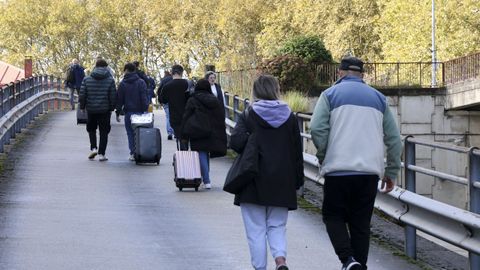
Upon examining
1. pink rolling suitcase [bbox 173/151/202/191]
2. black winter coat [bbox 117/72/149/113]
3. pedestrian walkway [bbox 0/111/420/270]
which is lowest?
pedestrian walkway [bbox 0/111/420/270]

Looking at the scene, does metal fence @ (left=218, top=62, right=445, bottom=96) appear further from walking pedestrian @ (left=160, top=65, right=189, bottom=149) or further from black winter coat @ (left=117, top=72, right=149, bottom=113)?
walking pedestrian @ (left=160, top=65, right=189, bottom=149)

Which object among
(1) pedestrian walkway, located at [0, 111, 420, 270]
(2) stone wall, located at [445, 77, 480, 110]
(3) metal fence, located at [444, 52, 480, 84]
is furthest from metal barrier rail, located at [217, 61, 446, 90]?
(1) pedestrian walkway, located at [0, 111, 420, 270]

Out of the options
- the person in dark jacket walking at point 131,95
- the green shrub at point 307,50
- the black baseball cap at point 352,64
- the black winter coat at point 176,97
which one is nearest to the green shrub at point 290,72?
the green shrub at point 307,50

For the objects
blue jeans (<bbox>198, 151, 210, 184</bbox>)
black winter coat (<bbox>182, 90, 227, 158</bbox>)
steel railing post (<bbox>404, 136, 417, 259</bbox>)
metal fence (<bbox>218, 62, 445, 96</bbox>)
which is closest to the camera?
steel railing post (<bbox>404, 136, 417, 259</bbox>)

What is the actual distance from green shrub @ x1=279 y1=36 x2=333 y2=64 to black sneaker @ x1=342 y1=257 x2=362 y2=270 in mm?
33443

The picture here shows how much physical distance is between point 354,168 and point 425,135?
1484 inches

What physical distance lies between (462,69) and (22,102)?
25166mm

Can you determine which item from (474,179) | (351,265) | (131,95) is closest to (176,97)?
(131,95)

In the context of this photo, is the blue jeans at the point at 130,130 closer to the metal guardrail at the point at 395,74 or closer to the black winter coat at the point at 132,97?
the black winter coat at the point at 132,97

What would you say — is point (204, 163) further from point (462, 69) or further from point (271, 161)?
point (462, 69)

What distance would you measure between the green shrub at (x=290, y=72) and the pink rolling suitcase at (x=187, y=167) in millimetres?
22542

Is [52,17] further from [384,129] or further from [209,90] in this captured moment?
[384,129]

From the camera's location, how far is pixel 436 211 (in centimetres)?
973

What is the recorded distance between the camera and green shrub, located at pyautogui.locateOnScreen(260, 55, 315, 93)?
39.3 m
